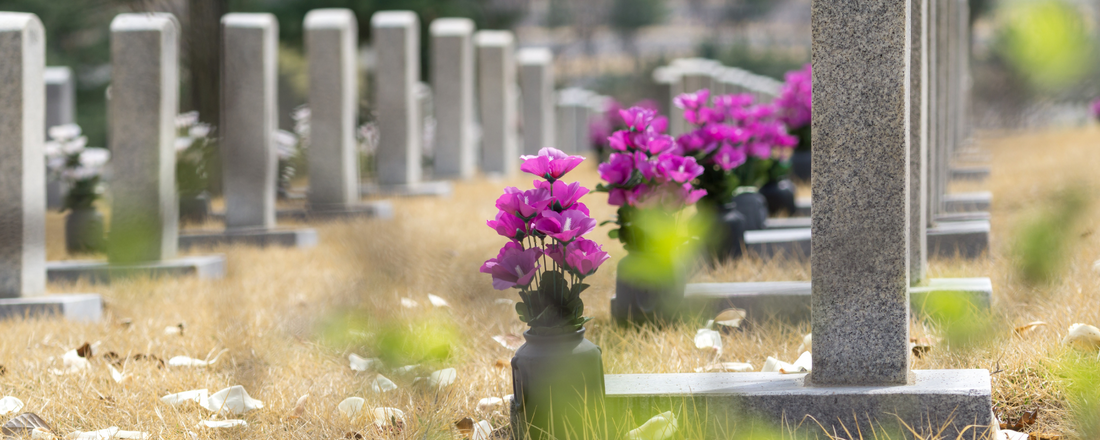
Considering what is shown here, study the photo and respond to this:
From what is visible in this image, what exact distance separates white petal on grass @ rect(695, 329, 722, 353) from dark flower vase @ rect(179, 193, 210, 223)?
546cm

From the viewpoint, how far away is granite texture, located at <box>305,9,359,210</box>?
22.9 ft

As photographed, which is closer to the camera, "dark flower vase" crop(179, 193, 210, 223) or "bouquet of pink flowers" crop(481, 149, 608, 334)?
"bouquet of pink flowers" crop(481, 149, 608, 334)

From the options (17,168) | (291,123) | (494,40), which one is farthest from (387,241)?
(291,123)

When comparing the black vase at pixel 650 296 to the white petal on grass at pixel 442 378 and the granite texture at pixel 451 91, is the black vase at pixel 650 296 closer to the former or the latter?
the white petal on grass at pixel 442 378

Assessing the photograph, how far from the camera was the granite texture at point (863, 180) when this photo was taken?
6.63ft

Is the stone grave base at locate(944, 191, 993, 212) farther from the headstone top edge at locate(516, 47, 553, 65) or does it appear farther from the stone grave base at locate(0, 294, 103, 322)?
the headstone top edge at locate(516, 47, 553, 65)

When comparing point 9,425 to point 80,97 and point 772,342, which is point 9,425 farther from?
point 80,97

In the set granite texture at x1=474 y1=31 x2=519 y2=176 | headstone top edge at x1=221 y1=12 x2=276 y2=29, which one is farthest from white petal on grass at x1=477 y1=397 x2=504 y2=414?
granite texture at x1=474 y1=31 x2=519 y2=176

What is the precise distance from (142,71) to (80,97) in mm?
13205

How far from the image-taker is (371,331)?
324 cm

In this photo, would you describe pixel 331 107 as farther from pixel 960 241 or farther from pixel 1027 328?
pixel 1027 328

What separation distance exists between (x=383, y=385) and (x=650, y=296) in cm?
102

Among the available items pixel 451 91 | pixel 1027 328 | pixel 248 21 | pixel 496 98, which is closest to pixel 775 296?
pixel 1027 328

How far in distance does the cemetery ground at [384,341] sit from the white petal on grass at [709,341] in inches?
1.1
